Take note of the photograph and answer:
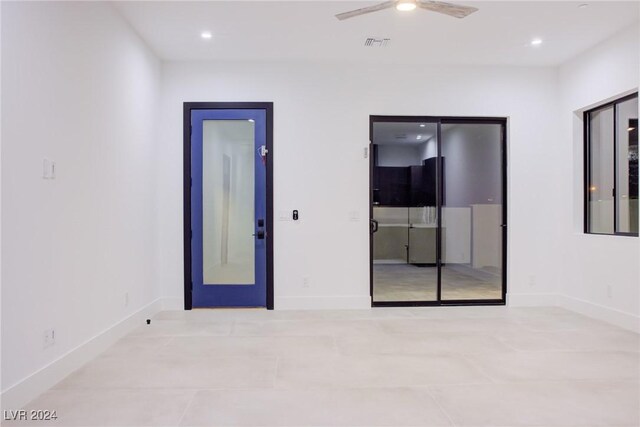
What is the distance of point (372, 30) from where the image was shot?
3.96m

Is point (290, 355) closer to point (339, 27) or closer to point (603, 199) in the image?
point (339, 27)

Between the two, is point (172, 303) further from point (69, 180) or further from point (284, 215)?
point (69, 180)

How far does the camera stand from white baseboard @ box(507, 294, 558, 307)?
4.93 m

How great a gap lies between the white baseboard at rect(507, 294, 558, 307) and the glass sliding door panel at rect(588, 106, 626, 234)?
0.91m

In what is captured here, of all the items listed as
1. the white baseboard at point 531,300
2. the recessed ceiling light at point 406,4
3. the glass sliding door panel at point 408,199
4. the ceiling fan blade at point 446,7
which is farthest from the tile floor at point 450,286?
the recessed ceiling light at point 406,4

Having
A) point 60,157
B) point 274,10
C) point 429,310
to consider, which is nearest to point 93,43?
point 60,157

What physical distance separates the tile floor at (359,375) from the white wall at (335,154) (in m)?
0.71

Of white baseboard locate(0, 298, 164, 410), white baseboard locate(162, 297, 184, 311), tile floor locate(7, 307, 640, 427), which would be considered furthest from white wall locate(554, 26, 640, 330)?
white baseboard locate(0, 298, 164, 410)

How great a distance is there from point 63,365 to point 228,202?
7.93 feet

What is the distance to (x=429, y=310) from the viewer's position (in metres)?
4.75

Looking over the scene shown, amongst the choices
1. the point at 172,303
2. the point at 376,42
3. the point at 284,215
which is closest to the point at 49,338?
the point at 172,303

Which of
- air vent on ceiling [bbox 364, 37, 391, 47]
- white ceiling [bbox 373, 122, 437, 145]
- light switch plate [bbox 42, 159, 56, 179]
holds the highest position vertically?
air vent on ceiling [bbox 364, 37, 391, 47]

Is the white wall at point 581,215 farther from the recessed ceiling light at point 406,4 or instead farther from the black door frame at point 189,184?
the black door frame at point 189,184

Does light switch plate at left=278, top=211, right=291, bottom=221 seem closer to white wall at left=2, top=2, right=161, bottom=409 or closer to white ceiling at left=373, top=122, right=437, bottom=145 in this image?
white wall at left=2, top=2, right=161, bottom=409
